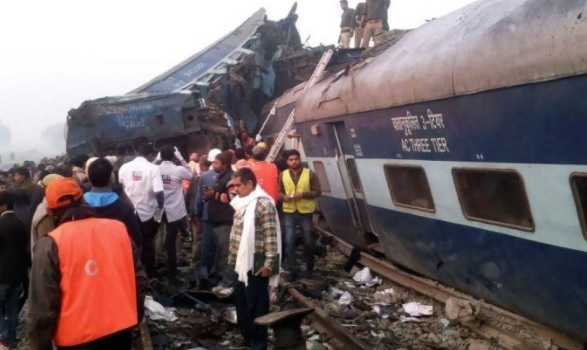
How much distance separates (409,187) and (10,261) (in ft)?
13.5

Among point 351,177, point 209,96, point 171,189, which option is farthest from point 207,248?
point 209,96

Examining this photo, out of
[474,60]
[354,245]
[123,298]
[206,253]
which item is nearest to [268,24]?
[354,245]

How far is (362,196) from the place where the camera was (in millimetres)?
8164

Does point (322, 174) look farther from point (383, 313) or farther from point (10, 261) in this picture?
point (10, 261)

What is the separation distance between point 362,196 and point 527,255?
3671mm

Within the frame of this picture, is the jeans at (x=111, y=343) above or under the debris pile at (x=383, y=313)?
above

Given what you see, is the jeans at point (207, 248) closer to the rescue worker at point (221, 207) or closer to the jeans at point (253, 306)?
the rescue worker at point (221, 207)

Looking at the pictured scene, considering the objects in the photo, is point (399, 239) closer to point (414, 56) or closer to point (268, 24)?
point (414, 56)

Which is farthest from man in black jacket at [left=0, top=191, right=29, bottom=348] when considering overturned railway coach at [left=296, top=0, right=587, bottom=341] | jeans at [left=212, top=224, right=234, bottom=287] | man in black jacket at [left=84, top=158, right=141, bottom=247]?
overturned railway coach at [left=296, top=0, right=587, bottom=341]

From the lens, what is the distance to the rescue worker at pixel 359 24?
14219 mm

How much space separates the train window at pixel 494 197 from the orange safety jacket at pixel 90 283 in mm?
2932

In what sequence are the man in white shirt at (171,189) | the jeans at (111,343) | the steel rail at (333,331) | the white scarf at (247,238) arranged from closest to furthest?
the jeans at (111,343) → the white scarf at (247,238) → the steel rail at (333,331) → the man in white shirt at (171,189)

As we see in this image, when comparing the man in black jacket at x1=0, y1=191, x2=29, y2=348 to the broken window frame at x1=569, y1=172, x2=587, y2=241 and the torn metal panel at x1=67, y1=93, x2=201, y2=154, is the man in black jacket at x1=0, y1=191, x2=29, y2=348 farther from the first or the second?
the torn metal panel at x1=67, y1=93, x2=201, y2=154

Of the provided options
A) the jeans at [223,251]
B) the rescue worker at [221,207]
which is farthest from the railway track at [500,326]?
the rescue worker at [221,207]
